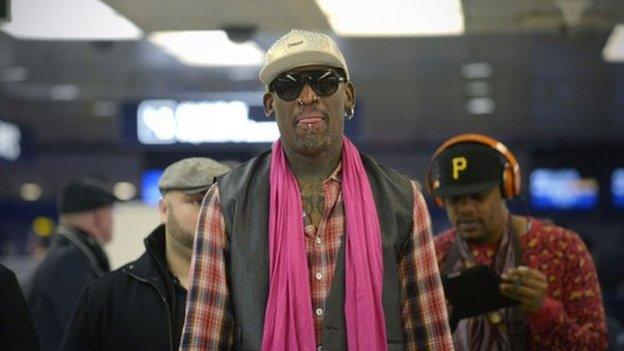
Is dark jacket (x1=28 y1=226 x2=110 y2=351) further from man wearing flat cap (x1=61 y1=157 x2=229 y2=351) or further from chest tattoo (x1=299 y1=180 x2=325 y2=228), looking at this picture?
chest tattoo (x1=299 y1=180 x2=325 y2=228)

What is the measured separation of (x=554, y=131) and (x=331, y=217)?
781 inches

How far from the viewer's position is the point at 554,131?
22.9 metres

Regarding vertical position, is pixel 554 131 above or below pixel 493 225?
above

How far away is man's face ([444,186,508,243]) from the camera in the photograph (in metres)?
5.57

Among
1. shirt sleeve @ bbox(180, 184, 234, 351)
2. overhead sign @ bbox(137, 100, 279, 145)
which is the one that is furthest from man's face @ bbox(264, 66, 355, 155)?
overhead sign @ bbox(137, 100, 279, 145)

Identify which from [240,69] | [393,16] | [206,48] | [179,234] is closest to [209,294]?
[179,234]

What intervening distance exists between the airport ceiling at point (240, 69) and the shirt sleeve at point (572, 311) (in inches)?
92.1

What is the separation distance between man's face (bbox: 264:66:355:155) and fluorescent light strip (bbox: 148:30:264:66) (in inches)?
186

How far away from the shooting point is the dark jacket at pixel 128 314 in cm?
504


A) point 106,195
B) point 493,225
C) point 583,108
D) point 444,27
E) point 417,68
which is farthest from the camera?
point 583,108

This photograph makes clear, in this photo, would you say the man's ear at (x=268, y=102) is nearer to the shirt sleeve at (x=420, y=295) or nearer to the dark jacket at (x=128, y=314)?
the shirt sleeve at (x=420, y=295)

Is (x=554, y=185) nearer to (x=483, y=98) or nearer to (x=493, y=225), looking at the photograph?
(x=483, y=98)

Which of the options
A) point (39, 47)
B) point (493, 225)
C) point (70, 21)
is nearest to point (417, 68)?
point (39, 47)

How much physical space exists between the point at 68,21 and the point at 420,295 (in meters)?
4.70
